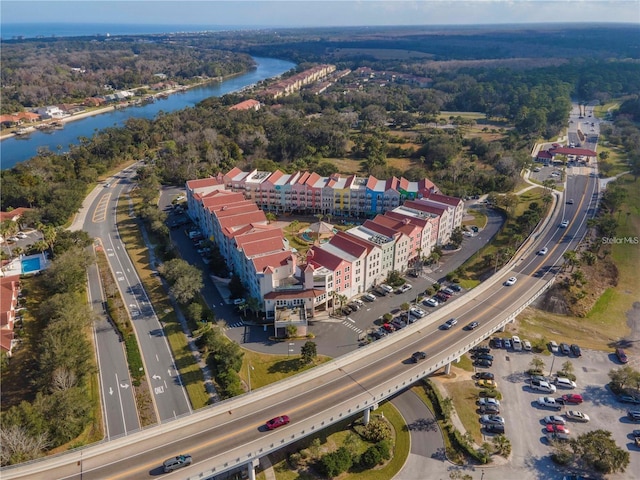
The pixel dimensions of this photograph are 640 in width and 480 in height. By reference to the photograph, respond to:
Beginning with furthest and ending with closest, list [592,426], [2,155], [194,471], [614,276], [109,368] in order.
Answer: [2,155], [614,276], [109,368], [592,426], [194,471]

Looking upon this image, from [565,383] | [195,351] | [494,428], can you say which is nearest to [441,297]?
[565,383]

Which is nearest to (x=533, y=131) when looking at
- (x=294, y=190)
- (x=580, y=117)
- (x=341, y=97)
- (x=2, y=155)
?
(x=580, y=117)

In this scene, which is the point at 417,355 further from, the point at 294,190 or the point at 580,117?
the point at 580,117

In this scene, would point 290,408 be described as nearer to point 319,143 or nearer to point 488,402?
point 488,402

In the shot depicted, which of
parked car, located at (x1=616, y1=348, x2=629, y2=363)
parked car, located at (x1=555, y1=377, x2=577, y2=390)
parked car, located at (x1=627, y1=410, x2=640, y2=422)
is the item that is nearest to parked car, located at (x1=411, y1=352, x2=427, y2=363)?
parked car, located at (x1=555, y1=377, x2=577, y2=390)

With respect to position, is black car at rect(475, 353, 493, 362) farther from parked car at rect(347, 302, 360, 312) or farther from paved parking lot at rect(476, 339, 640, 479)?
parked car at rect(347, 302, 360, 312)

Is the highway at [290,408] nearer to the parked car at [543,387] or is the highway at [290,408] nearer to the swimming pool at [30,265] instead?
the parked car at [543,387]
